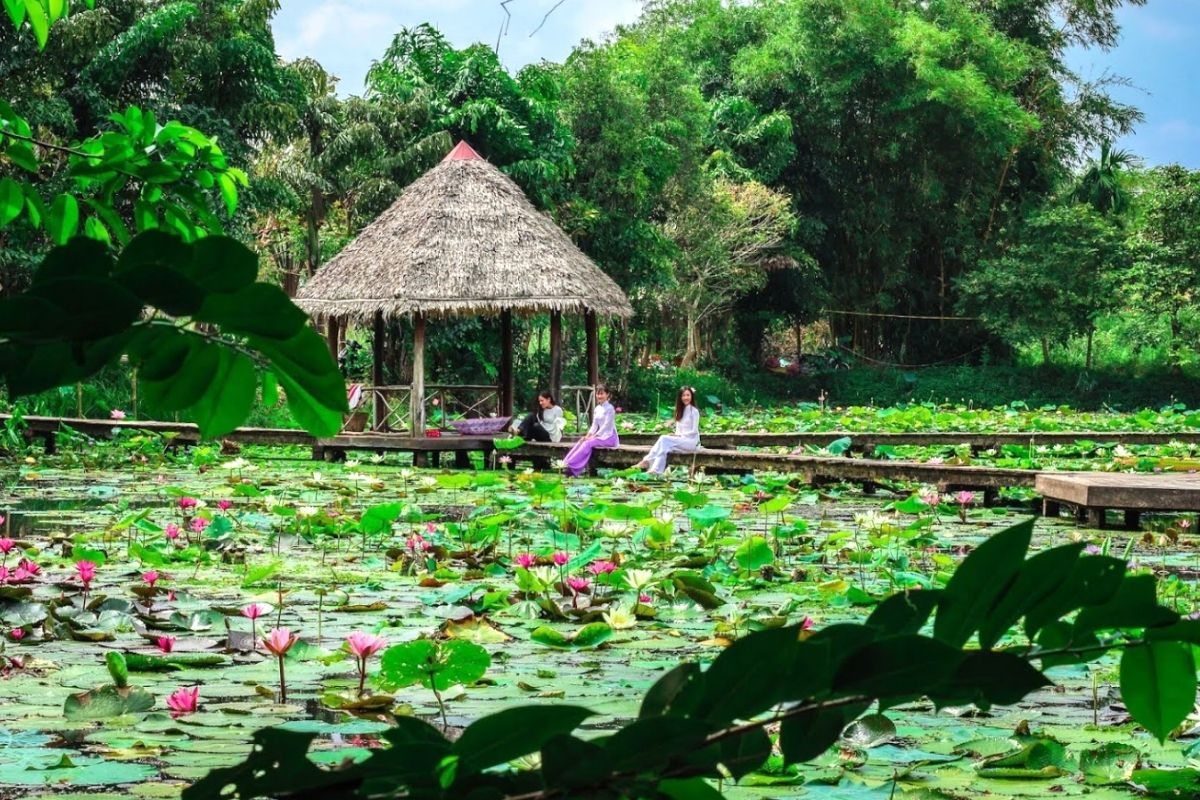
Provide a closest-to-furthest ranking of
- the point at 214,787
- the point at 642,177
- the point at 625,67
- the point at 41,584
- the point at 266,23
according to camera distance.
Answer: the point at 214,787 < the point at 41,584 < the point at 266,23 < the point at 642,177 < the point at 625,67

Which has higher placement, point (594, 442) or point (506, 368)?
point (506, 368)

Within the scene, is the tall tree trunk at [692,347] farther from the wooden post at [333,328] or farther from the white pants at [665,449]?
the white pants at [665,449]

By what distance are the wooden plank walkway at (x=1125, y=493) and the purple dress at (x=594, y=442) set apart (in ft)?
13.7

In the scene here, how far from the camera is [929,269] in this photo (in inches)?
1038

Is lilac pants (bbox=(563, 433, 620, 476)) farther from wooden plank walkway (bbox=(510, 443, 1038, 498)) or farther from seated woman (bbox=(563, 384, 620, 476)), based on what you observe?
wooden plank walkway (bbox=(510, 443, 1038, 498))

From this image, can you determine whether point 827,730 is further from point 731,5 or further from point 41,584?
point 731,5

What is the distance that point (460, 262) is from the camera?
518 inches

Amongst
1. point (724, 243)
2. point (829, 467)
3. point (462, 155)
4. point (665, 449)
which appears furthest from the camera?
point (724, 243)

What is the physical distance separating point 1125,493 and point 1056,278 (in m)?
17.6

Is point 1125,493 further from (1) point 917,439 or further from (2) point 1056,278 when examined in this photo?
(2) point 1056,278

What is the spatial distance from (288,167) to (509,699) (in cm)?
1836

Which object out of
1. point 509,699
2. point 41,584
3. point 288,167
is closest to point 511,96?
point 288,167

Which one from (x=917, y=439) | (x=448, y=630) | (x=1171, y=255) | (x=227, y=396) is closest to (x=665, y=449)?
(x=917, y=439)

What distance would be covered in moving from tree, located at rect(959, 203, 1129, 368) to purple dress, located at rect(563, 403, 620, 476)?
14.2 metres
